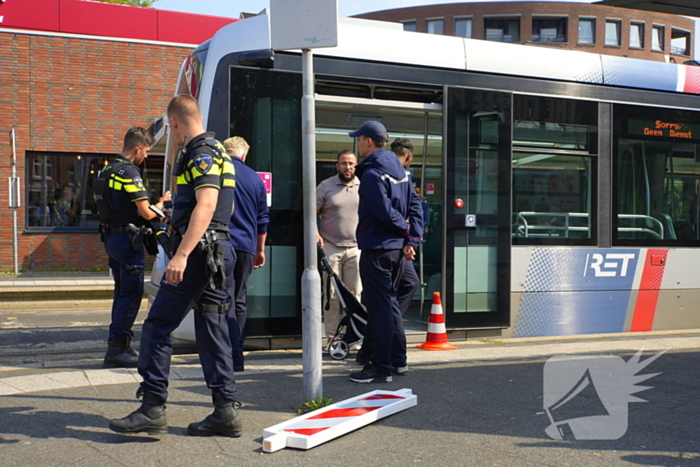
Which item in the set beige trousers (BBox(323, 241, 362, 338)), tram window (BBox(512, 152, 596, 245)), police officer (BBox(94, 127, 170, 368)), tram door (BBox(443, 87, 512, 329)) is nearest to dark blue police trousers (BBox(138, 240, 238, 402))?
police officer (BBox(94, 127, 170, 368))

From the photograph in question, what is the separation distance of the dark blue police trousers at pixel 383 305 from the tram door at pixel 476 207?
153 centimetres

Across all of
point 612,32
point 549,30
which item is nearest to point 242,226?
point 549,30

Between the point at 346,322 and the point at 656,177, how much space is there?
13.2ft

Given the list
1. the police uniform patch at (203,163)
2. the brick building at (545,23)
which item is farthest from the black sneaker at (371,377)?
the brick building at (545,23)

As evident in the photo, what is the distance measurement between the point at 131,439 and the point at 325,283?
285 centimetres

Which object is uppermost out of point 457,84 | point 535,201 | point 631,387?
point 457,84

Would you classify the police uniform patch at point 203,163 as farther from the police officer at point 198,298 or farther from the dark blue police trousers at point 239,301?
the dark blue police trousers at point 239,301

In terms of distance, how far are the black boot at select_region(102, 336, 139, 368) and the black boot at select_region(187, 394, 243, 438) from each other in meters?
1.98

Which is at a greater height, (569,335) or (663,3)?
(663,3)

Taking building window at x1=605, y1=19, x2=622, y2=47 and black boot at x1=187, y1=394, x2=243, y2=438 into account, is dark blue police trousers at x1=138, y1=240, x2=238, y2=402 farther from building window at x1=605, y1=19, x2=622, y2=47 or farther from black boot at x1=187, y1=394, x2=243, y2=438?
building window at x1=605, y1=19, x2=622, y2=47

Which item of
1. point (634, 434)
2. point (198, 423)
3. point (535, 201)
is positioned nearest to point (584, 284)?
point (535, 201)

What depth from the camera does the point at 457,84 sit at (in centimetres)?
696

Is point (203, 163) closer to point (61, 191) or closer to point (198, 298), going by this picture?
point (198, 298)

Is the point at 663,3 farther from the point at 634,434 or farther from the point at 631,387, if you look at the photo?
the point at 634,434
